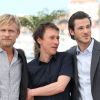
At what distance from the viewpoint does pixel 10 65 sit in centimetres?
363

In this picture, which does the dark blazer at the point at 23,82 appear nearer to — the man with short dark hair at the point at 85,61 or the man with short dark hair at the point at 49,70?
the man with short dark hair at the point at 49,70

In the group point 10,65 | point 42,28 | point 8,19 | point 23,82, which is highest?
point 8,19

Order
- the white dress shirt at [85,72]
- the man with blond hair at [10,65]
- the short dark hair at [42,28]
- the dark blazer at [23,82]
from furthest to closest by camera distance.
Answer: the short dark hair at [42,28] < the white dress shirt at [85,72] < the dark blazer at [23,82] < the man with blond hair at [10,65]

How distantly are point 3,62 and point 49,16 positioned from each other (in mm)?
14692

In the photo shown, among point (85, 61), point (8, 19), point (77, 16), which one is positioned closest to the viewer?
point (8, 19)

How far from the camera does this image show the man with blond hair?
3562 mm

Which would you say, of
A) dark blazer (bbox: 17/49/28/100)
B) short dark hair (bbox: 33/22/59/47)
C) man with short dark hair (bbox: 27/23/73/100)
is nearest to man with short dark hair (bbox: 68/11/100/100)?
man with short dark hair (bbox: 27/23/73/100)

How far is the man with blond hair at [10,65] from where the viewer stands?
3.56m

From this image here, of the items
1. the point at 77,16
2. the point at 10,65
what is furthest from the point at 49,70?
the point at 77,16

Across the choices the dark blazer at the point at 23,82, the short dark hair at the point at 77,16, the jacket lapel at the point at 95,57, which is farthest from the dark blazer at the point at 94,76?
the dark blazer at the point at 23,82

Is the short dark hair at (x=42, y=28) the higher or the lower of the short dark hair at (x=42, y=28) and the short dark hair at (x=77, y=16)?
the lower

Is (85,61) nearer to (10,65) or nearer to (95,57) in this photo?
(95,57)

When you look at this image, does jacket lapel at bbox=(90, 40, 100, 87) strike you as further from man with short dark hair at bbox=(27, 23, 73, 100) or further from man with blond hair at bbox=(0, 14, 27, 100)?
man with blond hair at bbox=(0, 14, 27, 100)

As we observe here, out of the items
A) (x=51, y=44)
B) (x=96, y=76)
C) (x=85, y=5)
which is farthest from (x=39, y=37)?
(x=85, y=5)
